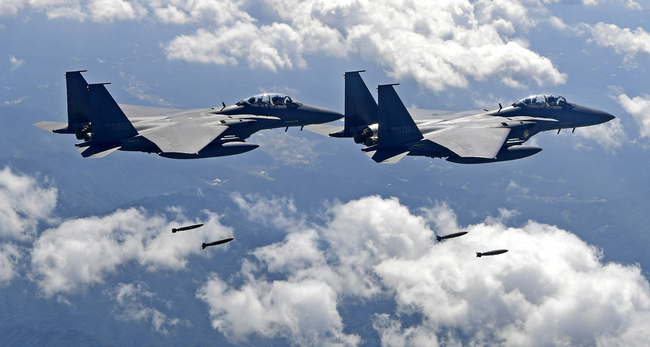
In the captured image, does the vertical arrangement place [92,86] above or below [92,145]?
above

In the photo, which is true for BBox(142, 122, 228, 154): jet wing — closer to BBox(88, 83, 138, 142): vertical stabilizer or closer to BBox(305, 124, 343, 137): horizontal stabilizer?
BBox(88, 83, 138, 142): vertical stabilizer

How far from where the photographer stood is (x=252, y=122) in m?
46.5

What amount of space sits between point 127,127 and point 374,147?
19.5 meters

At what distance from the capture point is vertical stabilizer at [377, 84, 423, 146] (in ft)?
121

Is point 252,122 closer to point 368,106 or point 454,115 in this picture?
point 368,106

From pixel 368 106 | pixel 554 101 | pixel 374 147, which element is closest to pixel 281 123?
pixel 368 106

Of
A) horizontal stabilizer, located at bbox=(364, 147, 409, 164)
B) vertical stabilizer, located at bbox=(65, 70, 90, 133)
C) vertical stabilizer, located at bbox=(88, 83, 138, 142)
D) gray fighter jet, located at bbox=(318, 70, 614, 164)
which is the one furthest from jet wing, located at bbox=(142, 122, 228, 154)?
horizontal stabilizer, located at bbox=(364, 147, 409, 164)

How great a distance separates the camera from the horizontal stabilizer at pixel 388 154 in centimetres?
3750

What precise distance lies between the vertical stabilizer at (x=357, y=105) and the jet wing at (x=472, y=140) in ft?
17.6

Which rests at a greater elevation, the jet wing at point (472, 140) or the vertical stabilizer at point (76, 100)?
the vertical stabilizer at point (76, 100)

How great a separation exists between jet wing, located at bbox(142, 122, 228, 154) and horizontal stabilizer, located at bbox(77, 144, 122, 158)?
286 centimetres

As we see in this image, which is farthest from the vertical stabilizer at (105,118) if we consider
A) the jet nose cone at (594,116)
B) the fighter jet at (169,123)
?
the jet nose cone at (594,116)

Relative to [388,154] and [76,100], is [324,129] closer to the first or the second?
[388,154]

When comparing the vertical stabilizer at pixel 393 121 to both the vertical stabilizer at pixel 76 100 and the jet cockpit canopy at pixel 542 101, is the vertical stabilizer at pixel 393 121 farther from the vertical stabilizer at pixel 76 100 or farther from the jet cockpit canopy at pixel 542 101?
the vertical stabilizer at pixel 76 100
